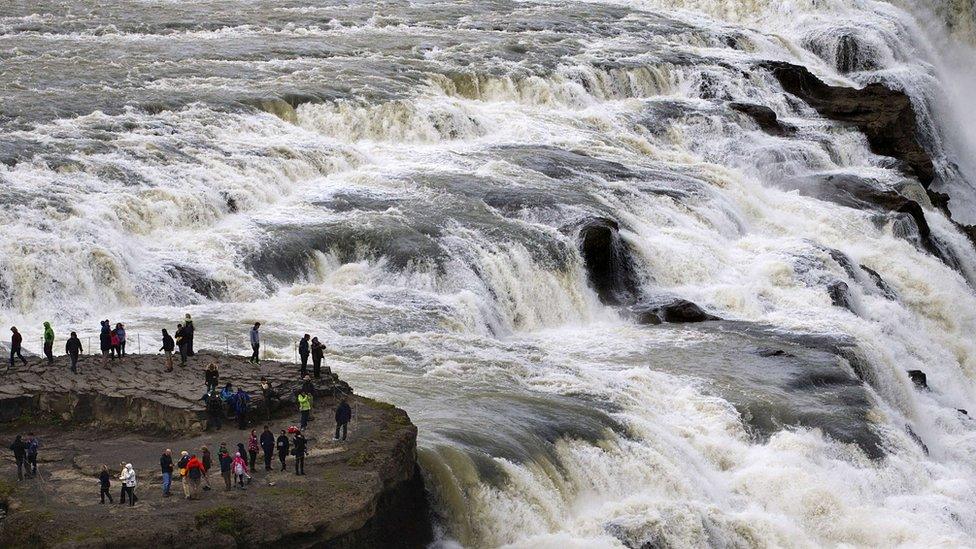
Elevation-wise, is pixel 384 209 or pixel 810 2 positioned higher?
pixel 810 2

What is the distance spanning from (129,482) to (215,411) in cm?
328

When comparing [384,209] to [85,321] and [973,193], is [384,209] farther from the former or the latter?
[973,193]

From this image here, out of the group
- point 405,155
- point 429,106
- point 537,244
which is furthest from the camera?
point 429,106

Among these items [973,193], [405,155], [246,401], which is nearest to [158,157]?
[405,155]

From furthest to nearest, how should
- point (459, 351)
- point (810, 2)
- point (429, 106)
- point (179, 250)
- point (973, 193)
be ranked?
point (810, 2), point (973, 193), point (429, 106), point (179, 250), point (459, 351)

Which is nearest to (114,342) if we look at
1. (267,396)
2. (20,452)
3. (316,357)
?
(267,396)

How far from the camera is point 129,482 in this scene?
19.4m

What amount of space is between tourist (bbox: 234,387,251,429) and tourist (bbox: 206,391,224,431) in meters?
0.24

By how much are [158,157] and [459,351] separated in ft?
40.1

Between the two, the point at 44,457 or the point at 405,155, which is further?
the point at 405,155

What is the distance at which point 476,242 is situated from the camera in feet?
116

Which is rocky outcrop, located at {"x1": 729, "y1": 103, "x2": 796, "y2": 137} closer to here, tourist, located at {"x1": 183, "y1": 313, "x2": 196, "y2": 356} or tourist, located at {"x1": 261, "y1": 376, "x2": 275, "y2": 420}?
tourist, located at {"x1": 183, "y1": 313, "x2": 196, "y2": 356}

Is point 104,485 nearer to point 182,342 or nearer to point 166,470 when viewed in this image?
point 166,470

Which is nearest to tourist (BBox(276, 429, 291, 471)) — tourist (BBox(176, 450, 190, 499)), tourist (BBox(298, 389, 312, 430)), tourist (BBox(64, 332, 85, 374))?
tourist (BBox(298, 389, 312, 430))
